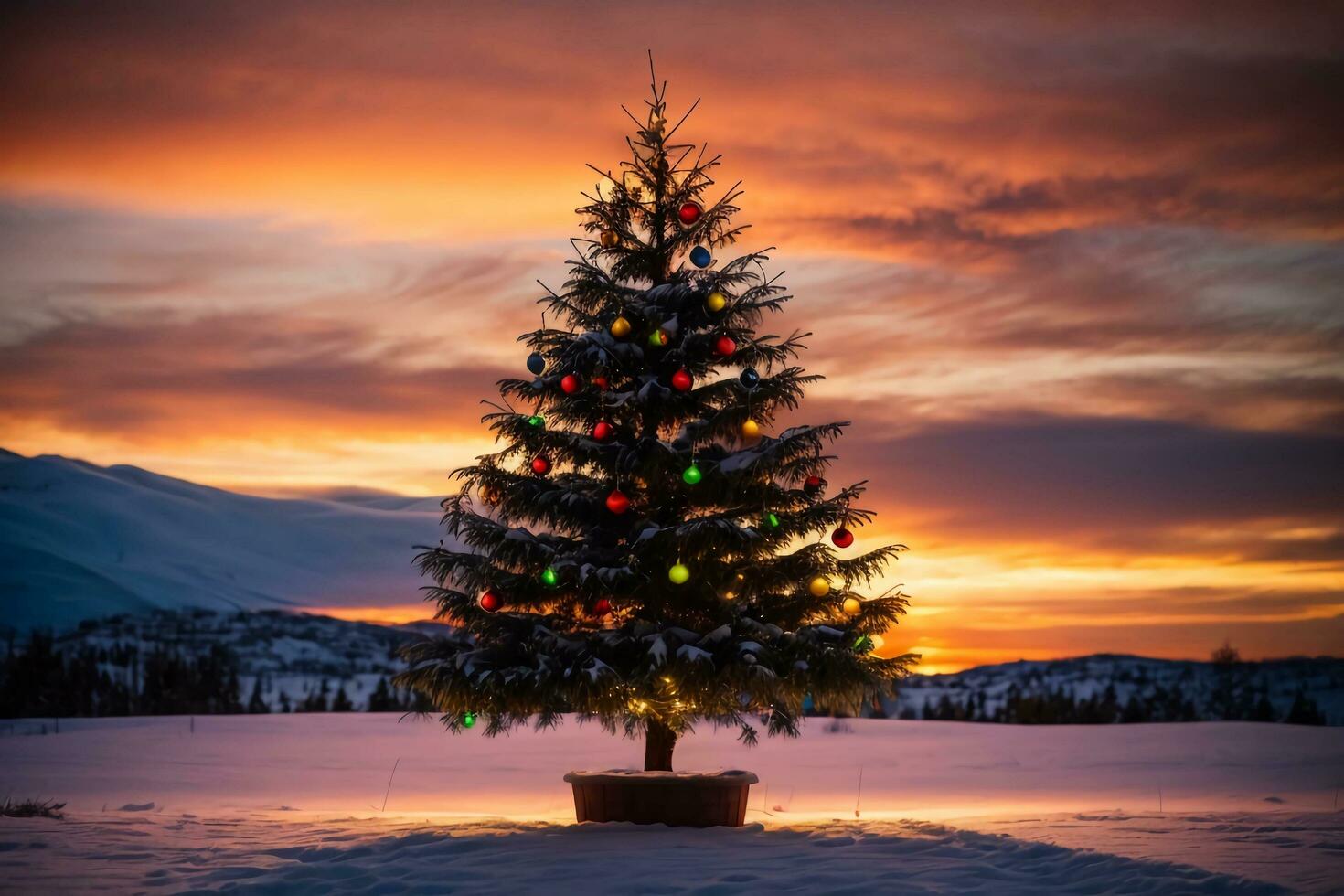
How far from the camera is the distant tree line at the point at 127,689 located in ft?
95.8

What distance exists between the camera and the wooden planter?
37.3ft

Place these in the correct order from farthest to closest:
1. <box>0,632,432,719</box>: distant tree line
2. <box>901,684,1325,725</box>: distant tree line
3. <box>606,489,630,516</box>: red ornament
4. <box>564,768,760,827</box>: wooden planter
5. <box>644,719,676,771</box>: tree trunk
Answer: <box>0,632,432,719</box>: distant tree line < <box>901,684,1325,725</box>: distant tree line < <box>644,719,676,771</box>: tree trunk < <box>606,489,630,516</box>: red ornament < <box>564,768,760,827</box>: wooden planter

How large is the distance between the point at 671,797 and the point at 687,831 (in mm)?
498

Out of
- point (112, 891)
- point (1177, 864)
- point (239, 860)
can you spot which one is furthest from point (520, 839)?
Result: point (1177, 864)

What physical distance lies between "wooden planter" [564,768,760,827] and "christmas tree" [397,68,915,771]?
592 millimetres

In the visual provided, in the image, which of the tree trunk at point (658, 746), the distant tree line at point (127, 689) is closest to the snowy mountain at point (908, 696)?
the distant tree line at point (127, 689)

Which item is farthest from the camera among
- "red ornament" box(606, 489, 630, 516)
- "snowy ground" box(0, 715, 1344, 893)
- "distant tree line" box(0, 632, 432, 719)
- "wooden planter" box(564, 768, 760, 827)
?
"distant tree line" box(0, 632, 432, 719)

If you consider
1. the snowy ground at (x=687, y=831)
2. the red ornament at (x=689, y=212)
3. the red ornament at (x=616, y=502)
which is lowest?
the snowy ground at (x=687, y=831)

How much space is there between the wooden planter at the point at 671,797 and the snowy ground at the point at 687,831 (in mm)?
335

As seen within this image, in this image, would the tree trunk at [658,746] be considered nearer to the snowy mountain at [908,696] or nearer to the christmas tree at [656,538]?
the christmas tree at [656,538]

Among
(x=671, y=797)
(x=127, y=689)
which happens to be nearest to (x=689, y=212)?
(x=671, y=797)

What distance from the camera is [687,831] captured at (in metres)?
10.9

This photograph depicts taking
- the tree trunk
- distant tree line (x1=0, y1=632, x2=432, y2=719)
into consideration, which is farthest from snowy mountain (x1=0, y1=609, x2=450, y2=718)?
the tree trunk

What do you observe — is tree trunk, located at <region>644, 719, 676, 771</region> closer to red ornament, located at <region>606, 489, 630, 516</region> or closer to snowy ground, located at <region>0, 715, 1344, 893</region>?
snowy ground, located at <region>0, 715, 1344, 893</region>
